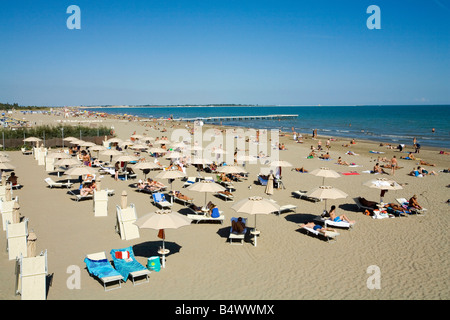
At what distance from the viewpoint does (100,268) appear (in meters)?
7.38

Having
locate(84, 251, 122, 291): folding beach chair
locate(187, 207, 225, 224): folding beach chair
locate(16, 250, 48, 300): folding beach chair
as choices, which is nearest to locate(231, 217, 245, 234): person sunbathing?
locate(187, 207, 225, 224): folding beach chair

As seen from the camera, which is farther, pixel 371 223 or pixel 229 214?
pixel 229 214

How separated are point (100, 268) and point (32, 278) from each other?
139cm

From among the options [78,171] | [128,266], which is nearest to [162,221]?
[128,266]

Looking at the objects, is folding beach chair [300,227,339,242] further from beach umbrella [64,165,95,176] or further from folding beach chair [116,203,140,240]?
beach umbrella [64,165,95,176]

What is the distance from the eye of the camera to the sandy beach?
23.0ft

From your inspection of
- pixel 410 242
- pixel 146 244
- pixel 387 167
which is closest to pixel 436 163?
pixel 387 167

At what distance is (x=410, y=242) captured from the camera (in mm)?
9867

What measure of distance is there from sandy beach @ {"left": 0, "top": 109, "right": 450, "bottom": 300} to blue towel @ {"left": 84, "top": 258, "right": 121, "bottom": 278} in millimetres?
216

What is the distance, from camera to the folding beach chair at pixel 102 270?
6.95 m

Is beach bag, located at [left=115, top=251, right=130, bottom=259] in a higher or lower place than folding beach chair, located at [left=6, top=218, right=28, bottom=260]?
lower
